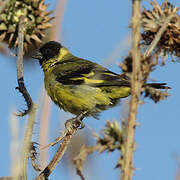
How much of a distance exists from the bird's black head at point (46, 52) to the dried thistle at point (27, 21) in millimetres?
1090

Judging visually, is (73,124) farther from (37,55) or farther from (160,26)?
(37,55)

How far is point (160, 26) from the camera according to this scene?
3154 millimetres

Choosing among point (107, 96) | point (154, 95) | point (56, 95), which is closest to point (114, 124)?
point (154, 95)

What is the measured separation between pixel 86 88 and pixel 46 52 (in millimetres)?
1176

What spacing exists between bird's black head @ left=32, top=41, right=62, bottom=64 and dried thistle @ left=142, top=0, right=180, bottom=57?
6.86 ft

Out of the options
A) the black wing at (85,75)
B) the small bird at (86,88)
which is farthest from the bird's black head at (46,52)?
the small bird at (86,88)

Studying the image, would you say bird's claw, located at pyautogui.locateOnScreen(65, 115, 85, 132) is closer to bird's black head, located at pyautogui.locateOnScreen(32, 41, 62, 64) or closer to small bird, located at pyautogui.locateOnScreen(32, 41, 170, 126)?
small bird, located at pyautogui.locateOnScreen(32, 41, 170, 126)

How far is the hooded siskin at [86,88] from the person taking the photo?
160 inches

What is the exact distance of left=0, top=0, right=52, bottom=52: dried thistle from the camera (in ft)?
12.1

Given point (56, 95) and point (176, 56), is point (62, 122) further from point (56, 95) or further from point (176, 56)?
point (56, 95)

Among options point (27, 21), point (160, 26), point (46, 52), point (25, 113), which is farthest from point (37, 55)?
point (25, 113)

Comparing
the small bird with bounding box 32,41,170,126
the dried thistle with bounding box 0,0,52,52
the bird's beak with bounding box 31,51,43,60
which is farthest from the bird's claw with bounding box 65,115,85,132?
the bird's beak with bounding box 31,51,43,60

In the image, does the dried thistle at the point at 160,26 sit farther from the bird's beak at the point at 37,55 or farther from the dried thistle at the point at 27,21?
the bird's beak at the point at 37,55

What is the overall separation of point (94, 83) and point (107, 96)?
24 centimetres
